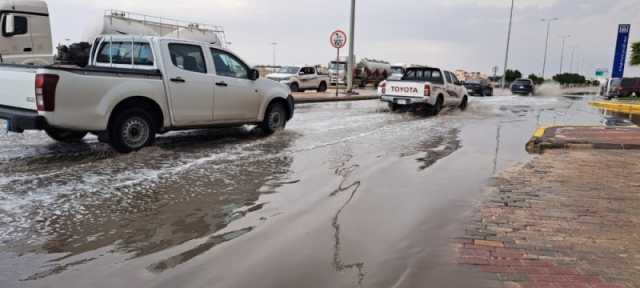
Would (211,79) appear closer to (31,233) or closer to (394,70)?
(31,233)

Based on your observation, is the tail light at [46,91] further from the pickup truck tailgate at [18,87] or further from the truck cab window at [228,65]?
the truck cab window at [228,65]

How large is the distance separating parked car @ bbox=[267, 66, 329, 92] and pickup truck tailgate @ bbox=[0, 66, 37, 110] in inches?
851

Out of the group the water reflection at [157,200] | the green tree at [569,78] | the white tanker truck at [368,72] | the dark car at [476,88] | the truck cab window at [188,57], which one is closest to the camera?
the water reflection at [157,200]

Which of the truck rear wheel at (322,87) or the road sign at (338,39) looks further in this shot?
the truck rear wheel at (322,87)

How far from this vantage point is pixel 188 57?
8227 mm

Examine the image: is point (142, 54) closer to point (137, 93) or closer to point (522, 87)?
point (137, 93)

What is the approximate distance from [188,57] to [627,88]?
1424 inches

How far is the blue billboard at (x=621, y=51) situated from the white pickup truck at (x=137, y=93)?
112 ft

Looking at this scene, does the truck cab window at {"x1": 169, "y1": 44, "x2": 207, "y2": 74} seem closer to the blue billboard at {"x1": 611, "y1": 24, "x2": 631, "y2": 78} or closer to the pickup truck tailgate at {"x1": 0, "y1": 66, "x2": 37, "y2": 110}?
the pickup truck tailgate at {"x1": 0, "y1": 66, "x2": 37, "y2": 110}

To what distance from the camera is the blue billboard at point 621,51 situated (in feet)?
115

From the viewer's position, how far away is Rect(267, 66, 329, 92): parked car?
2862cm

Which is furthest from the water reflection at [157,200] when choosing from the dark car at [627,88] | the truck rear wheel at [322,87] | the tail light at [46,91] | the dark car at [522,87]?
the dark car at [522,87]

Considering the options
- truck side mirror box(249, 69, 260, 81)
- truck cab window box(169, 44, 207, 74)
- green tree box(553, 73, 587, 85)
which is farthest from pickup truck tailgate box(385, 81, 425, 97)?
green tree box(553, 73, 587, 85)

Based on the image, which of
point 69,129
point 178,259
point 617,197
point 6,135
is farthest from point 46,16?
point 617,197
